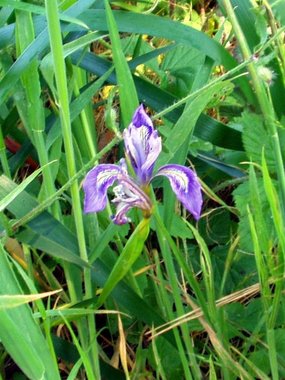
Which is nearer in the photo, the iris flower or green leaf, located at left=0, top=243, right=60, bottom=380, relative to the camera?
green leaf, located at left=0, top=243, right=60, bottom=380

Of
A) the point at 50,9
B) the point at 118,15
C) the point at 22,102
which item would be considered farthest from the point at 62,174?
the point at 50,9

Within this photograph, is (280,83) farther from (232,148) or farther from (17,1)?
(17,1)

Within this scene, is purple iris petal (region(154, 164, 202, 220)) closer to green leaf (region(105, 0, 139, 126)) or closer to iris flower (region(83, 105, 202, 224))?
iris flower (region(83, 105, 202, 224))

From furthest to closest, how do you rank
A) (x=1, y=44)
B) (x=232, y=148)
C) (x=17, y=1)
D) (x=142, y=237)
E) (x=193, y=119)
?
(x=232, y=148)
(x=1, y=44)
(x=17, y=1)
(x=193, y=119)
(x=142, y=237)

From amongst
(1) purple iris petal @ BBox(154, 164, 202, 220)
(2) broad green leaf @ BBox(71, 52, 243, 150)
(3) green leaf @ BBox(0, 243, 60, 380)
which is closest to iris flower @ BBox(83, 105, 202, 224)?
(1) purple iris petal @ BBox(154, 164, 202, 220)

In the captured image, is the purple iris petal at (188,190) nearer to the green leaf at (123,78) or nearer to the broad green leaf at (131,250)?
the broad green leaf at (131,250)

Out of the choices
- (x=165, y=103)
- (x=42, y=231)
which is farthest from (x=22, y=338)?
(x=165, y=103)
